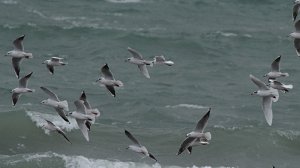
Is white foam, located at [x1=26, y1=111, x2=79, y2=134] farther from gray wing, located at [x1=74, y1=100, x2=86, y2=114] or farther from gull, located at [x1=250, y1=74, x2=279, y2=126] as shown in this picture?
gull, located at [x1=250, y1=74, x2=279, y2=126]

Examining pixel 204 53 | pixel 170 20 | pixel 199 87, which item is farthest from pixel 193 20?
pixel 199 87

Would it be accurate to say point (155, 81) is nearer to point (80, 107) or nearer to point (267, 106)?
point (80, 107)

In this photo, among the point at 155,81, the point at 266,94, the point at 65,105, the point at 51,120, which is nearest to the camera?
the point at 266,94

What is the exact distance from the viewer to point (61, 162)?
2612 cm

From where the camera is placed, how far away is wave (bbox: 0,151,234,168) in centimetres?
2584

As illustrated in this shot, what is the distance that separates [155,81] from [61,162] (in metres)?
10.5

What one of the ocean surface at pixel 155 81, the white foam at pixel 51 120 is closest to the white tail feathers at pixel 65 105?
the ocean surface at pixel 155 81

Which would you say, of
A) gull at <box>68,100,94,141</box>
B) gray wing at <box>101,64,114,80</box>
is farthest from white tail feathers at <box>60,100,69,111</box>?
gray wing at <box>101,64,114,80</box>

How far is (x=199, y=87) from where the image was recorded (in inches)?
A: 1395

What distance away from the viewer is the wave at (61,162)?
84.8 feet

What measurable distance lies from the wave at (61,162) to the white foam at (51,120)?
2821mm

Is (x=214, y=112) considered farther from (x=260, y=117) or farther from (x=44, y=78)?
(x=44, y=78)

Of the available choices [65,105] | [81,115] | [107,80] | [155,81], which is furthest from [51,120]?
[81,115]

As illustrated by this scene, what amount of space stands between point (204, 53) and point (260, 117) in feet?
32.9
